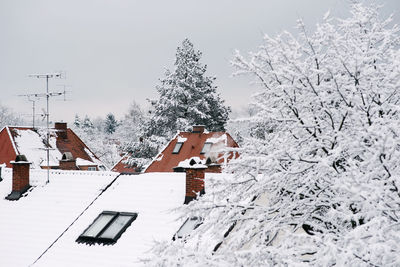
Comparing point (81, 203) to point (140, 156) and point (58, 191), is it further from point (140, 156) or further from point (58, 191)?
point (140, 156)

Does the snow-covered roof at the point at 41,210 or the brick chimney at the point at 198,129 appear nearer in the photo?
the snow-covered roof at the point at 41,210

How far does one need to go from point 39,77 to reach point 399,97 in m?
13.5

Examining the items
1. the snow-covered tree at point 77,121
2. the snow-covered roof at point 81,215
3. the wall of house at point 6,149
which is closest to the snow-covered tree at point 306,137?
the snow-covered roof at point 81,215

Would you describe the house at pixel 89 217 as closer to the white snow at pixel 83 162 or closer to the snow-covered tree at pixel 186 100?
→ the white snow at pixel 83 162

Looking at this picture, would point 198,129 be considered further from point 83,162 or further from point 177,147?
point 83,162

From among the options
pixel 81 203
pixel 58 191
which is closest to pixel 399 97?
pixel 81 203

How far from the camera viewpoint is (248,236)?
17.0 feet

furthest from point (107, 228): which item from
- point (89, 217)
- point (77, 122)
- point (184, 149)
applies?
point (77, 122)

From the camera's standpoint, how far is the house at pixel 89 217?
9836 millimetres

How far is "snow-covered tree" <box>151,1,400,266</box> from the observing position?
4688 millimetres

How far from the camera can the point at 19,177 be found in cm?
1348

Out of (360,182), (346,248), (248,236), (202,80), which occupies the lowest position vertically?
(248,236)

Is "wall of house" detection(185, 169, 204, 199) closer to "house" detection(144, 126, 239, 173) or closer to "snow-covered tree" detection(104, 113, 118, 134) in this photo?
"house" detection(144, 126, 239, 173)

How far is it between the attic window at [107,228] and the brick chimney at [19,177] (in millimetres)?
3807
